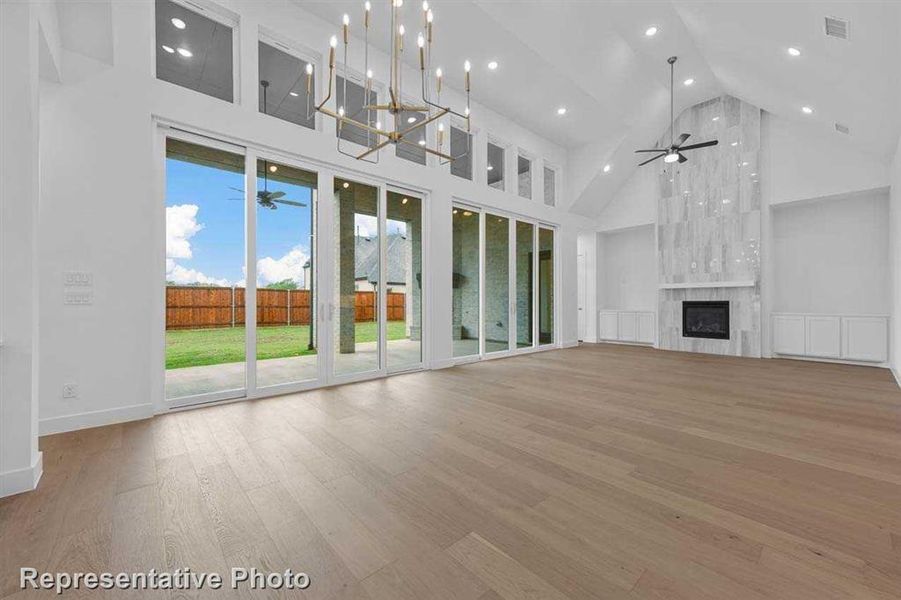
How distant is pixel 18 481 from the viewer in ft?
6.83

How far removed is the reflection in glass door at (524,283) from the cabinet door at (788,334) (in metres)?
4.65

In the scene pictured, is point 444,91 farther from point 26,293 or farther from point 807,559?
point 807,559

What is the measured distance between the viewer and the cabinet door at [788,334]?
6738 mm

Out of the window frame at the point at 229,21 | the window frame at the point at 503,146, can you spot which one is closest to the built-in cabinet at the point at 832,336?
the window frame at the point at 503,146

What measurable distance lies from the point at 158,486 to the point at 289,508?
0.93 meters

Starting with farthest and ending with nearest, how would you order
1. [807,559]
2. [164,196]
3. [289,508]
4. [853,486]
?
1. [164,196]
2. [853,486]
3. [289,508]
4. [807,559]

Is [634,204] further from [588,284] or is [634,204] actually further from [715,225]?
[588,284]

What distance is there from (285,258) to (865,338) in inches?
369

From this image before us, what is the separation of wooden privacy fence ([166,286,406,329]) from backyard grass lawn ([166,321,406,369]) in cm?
14

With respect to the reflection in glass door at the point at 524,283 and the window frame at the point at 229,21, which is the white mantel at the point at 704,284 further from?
A: the window frame at the point at 229,21

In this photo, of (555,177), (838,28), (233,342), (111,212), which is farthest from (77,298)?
(555,177)

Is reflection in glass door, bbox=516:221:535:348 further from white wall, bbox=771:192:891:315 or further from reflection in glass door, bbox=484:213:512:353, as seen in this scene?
white wall, bbox=771:192:891:315

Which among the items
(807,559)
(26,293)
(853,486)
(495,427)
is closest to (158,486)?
(26,293)

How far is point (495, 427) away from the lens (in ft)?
10.2
